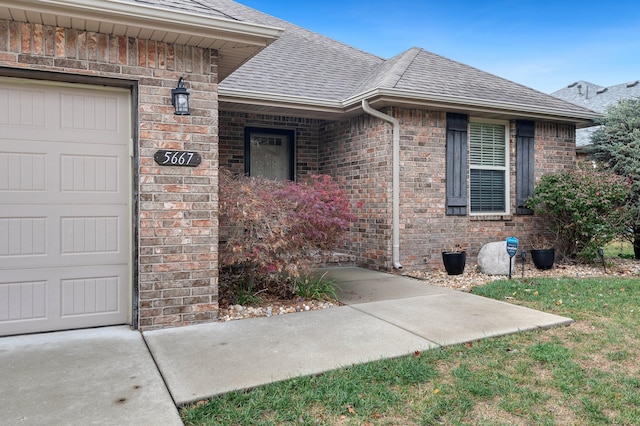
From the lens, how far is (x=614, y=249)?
11.0 metres

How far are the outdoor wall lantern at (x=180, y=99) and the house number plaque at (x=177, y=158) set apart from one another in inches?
15.3

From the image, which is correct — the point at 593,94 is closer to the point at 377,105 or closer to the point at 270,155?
the point at 377,105

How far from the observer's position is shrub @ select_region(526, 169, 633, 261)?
24.4 feet

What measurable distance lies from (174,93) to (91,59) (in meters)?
0.75

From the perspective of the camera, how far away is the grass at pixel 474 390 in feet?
8.64

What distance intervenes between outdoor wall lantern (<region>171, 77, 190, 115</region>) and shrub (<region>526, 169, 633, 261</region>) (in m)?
6.35

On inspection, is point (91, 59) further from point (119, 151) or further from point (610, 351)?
Answer: point (610, 351)

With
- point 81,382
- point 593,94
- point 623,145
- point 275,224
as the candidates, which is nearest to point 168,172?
point 275,224

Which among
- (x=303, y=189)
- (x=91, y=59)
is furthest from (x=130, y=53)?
(x=303, y=189)

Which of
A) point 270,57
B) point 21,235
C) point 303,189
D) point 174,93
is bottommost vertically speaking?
point 21,235

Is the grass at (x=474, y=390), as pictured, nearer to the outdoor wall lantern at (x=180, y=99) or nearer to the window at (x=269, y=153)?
the outdoor wall lantern at (x=180, y=99)

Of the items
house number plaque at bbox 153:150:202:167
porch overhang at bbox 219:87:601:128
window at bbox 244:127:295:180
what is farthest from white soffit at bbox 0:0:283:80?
window at bbox 244:127:295:180

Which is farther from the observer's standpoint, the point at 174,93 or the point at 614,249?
the point at 614,249

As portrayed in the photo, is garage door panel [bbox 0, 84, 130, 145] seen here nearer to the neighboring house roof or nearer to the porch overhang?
the porch overhang
